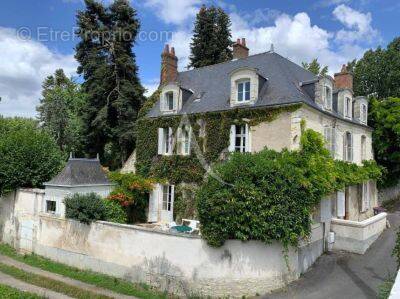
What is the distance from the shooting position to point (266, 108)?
16.3 metres

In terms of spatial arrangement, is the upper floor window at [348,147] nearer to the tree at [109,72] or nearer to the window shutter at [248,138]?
the window shutter at [248,138]

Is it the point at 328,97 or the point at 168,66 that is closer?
the point at 328,97

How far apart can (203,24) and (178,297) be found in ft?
113

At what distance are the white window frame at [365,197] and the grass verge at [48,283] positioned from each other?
1737 cm

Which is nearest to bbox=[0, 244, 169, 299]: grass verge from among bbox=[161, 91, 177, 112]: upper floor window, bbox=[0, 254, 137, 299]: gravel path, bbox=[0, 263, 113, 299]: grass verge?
bbox=[0, 254, 137, 299]: gravel path

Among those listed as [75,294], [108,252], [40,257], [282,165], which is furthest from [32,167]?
[282,165]

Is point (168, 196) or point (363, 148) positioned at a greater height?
point (363, 148)

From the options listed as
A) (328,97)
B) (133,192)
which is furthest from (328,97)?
(133,192)

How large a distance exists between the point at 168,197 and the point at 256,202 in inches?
337

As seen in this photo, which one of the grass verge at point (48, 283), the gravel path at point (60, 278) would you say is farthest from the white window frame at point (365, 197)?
the grass verge at point (48, 283)

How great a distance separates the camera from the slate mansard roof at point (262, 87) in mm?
16656

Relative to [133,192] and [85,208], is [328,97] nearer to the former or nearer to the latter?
[133,192]

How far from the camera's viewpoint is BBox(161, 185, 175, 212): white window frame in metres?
19.5

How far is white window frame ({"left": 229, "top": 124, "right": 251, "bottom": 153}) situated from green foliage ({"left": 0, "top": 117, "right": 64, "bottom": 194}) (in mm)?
9892
